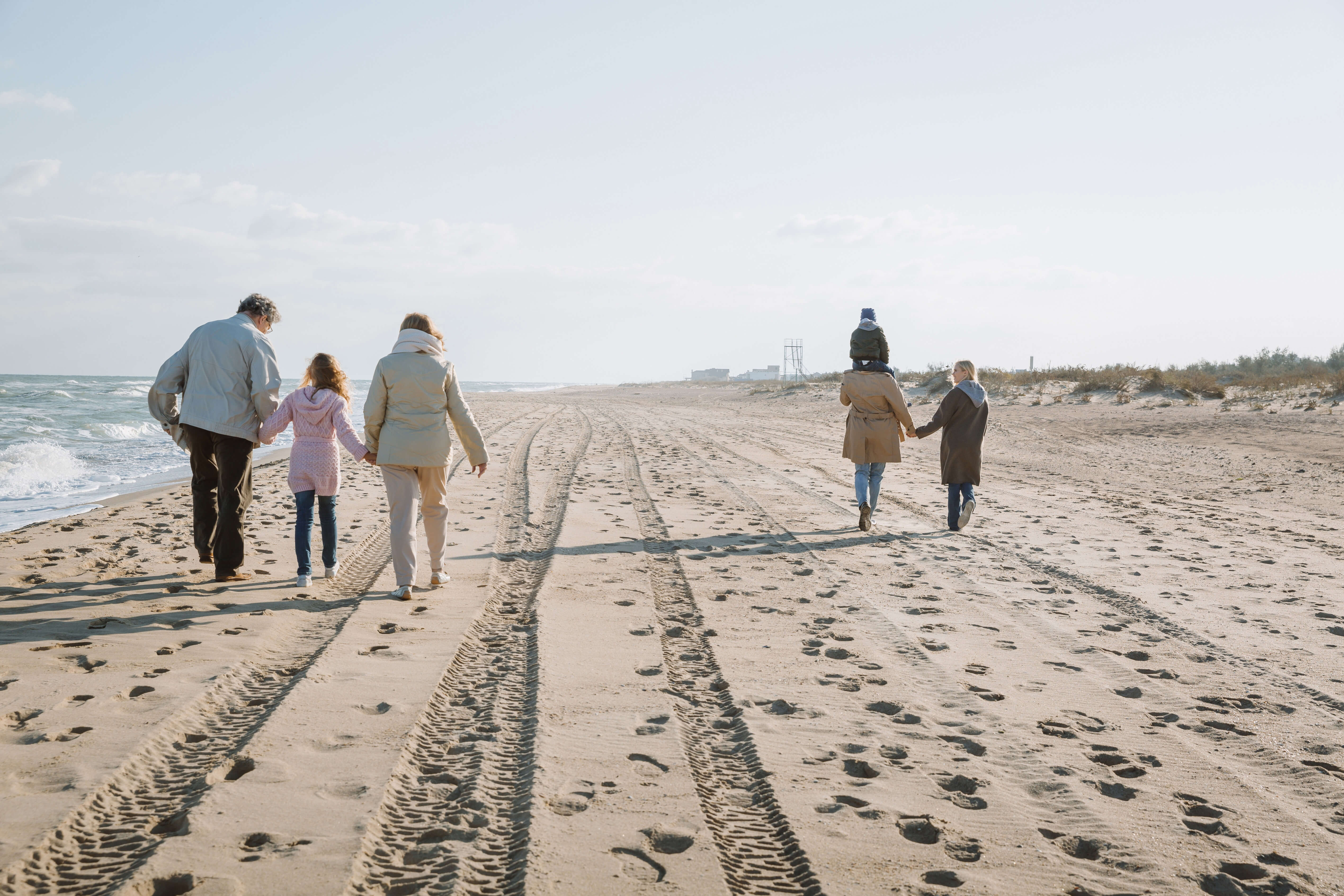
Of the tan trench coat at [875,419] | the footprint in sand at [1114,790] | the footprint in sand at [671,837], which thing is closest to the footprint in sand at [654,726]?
the footprint in sand at [671,837]

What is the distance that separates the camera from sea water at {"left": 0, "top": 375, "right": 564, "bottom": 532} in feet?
36.2

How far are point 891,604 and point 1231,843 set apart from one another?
2.84 m

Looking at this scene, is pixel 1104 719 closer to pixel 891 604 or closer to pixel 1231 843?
pixel 1231 843

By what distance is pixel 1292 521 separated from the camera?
8.92 m

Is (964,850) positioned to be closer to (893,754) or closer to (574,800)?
(893,754)

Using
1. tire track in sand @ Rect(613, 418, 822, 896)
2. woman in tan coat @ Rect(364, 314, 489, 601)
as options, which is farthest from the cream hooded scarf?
tire track in sand @ Rect(613, 418, 822, 896)

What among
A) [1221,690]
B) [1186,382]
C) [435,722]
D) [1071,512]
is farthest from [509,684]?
[1186,382]

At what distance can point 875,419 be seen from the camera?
8391 mm

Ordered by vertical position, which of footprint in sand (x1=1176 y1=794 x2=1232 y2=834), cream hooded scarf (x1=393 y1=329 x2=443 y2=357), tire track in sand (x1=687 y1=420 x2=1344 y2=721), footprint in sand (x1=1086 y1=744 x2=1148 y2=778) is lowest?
footprint in sand (x1=1176 y1=794 x2=1232 y2=834)

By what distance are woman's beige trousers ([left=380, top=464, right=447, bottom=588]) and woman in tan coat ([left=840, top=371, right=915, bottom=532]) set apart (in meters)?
4.15

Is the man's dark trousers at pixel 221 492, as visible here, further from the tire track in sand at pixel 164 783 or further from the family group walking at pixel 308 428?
the tire track in sand at pixel 164 783

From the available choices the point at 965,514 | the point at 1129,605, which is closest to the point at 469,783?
the point at 1129,605

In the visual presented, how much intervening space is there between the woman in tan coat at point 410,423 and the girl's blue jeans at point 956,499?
15.9 ft

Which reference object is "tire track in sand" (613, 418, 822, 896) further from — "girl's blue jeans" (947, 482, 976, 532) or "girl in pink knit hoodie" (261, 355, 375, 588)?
"girl's blue jeans" (947, 482, 976, 532)
